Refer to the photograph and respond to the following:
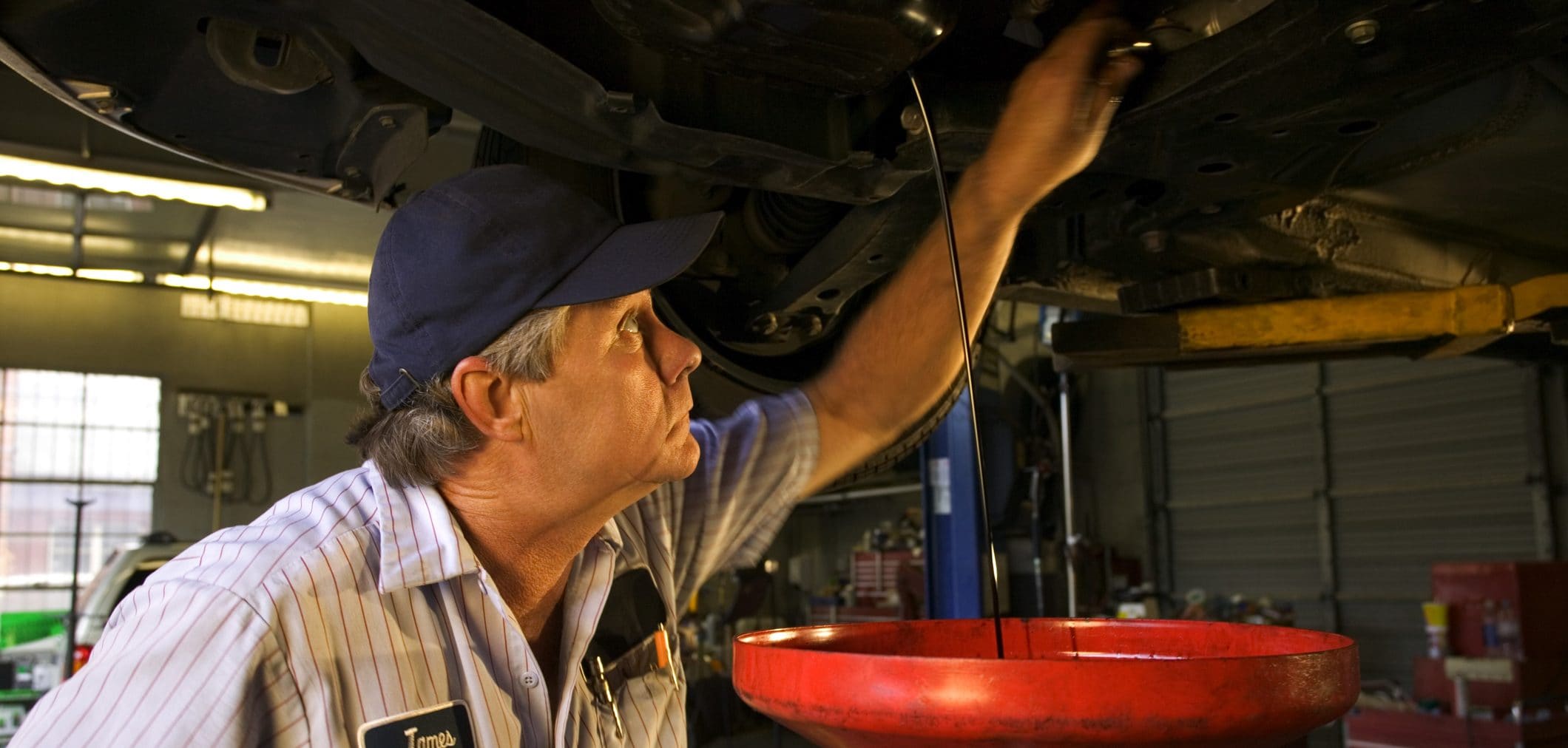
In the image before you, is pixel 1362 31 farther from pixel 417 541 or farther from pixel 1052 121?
pixel 417 541

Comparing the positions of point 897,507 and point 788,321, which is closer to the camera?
point 788,321

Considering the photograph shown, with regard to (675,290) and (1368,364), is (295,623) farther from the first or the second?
(1368,364)

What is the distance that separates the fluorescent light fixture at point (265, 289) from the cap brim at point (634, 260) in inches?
424

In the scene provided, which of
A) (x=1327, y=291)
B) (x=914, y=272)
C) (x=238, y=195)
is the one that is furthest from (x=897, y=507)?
(x=914, y=272)

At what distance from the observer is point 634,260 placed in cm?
126

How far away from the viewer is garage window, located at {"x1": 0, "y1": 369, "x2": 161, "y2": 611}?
1096cm

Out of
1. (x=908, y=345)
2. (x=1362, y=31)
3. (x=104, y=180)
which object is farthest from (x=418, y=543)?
(x=104, y=180)

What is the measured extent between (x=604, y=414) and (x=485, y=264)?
0.65 feet

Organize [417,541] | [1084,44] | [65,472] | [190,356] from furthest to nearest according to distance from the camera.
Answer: [190,356] < [65,472] < [1084,44] < [417,541]

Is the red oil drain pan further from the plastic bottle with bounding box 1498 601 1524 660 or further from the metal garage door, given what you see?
the metal garage door

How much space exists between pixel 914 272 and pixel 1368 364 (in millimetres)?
7833

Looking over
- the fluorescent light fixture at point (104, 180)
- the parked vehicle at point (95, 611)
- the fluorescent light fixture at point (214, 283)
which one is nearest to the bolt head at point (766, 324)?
the fluorescent light fixture at point (104, 180)

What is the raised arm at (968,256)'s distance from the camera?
1.24 metres

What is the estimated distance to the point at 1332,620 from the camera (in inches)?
338
